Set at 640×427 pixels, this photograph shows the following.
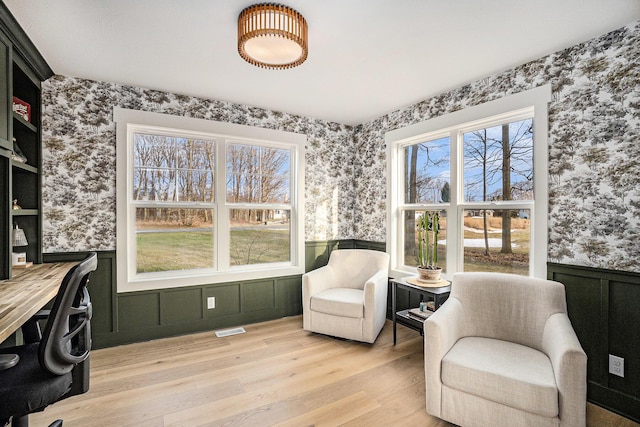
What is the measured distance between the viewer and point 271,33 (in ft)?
5.86

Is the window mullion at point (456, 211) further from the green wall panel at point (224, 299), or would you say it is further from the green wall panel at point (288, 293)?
the green wall panel at point (224, 299)

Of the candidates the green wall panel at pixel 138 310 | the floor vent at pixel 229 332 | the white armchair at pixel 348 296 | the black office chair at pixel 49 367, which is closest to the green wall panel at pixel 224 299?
the floor vent at pixel 229 332

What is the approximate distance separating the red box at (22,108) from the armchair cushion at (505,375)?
12.0 feet

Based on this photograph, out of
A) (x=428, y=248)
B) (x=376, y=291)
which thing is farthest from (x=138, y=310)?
(x=428, y=248)

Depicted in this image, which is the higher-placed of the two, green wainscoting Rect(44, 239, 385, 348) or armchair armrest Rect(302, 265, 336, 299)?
armchair armrest Rect(302, 265, 336, 299)

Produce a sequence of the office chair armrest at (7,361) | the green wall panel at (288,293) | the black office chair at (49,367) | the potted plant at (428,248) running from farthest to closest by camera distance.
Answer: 1. the green wall panel at (288,293)
2. the potted plant at (428,248)
3. the black office chair at (49,367)
4. the office chair armrest at (7,361)

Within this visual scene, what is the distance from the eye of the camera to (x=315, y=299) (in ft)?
10.6

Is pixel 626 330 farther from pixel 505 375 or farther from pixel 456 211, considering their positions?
pixel 456 211

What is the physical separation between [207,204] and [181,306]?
110 cm

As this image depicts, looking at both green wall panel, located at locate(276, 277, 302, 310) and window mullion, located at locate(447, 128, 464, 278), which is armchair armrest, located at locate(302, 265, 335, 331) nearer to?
green wall panel, located at locate(276, 277, 302, 310)

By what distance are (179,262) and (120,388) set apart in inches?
53.1

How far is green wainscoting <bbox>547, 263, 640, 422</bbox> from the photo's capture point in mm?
2012

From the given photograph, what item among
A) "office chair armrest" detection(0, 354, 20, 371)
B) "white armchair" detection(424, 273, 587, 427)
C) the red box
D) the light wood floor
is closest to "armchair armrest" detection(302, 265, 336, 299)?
the light wood floor

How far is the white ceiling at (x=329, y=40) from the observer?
1.85 meters
